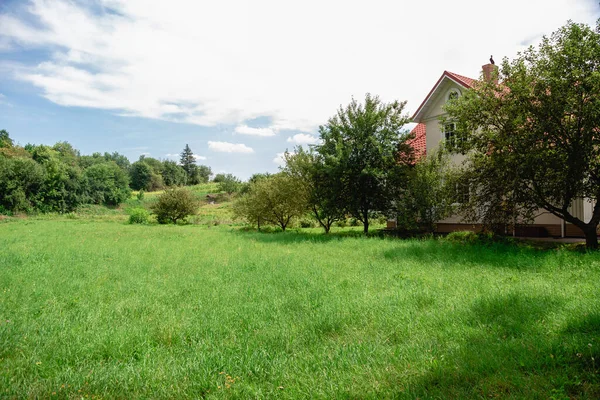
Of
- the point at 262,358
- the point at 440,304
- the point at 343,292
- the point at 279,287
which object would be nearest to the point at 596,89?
the point at 440,304

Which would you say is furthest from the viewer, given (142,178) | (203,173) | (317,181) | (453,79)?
(203,173)

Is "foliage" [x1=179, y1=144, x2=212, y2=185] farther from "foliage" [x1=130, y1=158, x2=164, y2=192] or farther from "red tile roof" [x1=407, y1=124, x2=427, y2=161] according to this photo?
"red tile roof" [x1=407, y1=124, x2=427, y2=161]

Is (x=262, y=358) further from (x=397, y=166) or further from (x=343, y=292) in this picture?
(x=397, y=166)

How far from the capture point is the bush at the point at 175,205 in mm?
35625

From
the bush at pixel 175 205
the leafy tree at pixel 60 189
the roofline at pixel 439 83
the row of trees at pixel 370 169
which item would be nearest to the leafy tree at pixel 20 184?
the leafy tree at pixel 60 189

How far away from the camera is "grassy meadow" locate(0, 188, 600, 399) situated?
3.48m

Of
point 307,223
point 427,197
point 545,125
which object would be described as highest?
point 545,125

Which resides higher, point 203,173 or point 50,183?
point 203,173

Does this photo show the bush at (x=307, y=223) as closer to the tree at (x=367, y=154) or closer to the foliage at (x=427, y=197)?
the tree at (x=367, y=154)

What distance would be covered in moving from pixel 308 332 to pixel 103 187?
2514 inches

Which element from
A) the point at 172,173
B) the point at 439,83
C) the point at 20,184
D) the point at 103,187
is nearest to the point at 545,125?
the point at 439,83

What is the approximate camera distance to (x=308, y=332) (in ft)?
16.0

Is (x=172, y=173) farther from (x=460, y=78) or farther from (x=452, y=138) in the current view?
(x=452, y=138)

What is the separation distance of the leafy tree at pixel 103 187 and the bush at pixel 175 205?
26.9 m
